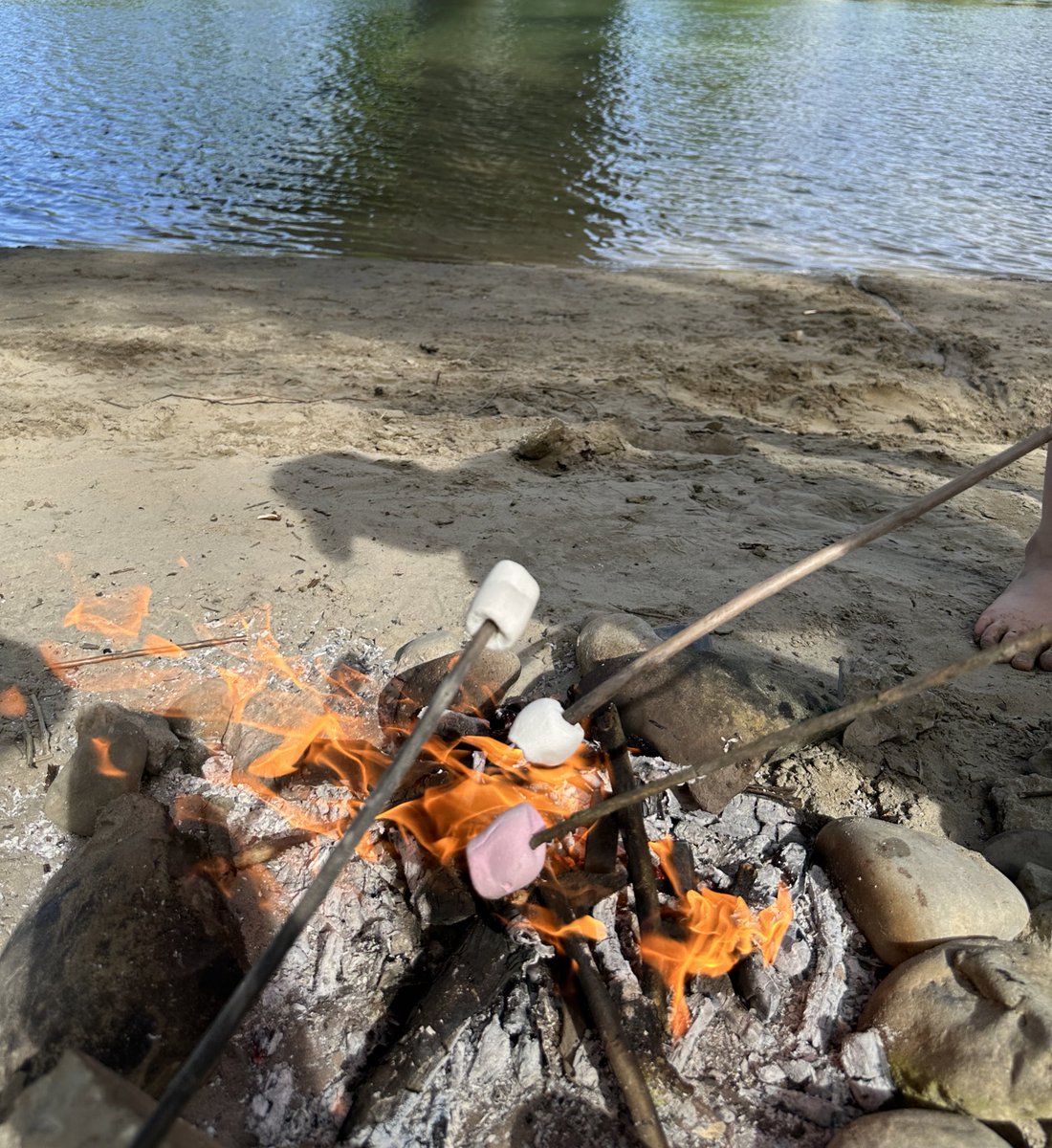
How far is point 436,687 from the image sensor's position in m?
2.52

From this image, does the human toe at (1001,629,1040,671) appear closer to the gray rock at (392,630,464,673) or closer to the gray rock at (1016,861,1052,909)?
the gray rock at (1016,861,1052,909)

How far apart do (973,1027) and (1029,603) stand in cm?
183

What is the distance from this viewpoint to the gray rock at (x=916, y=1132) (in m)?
1.54

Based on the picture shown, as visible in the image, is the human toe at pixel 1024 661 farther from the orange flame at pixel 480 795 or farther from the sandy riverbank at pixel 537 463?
the orange flame at pixel 480 795

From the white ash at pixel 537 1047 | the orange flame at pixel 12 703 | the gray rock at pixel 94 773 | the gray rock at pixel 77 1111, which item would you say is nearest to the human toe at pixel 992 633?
the white ash at pixel 537 1047

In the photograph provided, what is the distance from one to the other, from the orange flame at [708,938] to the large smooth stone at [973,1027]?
251 millimetres

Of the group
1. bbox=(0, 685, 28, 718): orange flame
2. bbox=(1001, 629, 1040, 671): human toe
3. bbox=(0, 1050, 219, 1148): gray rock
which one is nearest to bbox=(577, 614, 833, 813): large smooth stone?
bbox=(1001, 629, 1040, 671): human toe

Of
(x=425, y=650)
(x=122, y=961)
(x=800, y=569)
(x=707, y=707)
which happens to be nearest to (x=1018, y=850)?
(x=707, y=707)

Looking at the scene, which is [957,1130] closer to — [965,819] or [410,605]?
[965,819]

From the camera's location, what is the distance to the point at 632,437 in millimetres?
4828

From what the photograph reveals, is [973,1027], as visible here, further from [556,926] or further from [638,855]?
[556,926]

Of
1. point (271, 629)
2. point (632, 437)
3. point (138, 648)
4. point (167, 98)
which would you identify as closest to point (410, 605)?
point (271, 629)

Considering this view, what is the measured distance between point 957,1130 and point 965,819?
0.99 metres

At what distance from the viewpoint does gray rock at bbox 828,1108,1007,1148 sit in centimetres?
154
